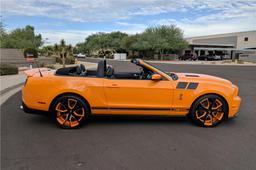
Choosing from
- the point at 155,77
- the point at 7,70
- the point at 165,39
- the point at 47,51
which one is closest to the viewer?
the point at 155,77

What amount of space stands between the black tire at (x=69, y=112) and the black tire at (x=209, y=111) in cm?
227

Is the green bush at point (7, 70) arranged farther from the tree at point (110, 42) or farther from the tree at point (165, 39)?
the tree at point (110, 42)

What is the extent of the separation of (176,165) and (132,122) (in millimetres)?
1961

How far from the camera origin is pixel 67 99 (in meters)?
4.60

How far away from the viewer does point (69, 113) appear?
4645mm

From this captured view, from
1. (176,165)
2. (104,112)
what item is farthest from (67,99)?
(176,165)

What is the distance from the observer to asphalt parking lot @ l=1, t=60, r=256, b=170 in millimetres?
3293

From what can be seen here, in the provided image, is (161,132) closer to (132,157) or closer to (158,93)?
(158,93)

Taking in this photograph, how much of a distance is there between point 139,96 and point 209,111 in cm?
152

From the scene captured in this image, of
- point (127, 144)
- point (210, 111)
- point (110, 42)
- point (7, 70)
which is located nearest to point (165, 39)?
point (110, 42)

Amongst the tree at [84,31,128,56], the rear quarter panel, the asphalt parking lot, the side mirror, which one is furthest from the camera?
the tree at [84,31,128,56]

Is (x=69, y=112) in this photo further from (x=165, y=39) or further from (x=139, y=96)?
(x=165, y=39)

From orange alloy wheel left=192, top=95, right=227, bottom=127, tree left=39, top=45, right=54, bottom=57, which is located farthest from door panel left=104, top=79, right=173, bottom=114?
tree left=39, top=45, right=54, bottom=57

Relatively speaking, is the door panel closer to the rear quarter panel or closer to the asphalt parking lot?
the rear quarter panel
